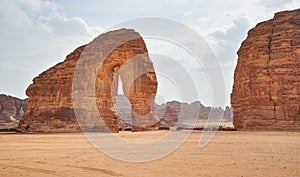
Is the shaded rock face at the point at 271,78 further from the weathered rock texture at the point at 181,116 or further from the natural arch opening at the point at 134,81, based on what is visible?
the weathered rock texture at the point at 181,116

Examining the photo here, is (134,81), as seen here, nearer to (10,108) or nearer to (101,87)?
(101,87)

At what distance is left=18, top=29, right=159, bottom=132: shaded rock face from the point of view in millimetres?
36094

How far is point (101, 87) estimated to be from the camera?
38906 millimetres

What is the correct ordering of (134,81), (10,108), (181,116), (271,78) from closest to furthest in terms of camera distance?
(271,78) → (134,81) → (181,116) → (10,108)

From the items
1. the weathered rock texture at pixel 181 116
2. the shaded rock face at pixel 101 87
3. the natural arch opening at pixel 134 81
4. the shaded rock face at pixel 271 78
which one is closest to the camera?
the shaded rock face at pixel 271 78

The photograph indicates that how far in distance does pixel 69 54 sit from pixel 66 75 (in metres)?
3.58

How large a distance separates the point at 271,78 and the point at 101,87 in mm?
17626

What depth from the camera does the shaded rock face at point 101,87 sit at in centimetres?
3609

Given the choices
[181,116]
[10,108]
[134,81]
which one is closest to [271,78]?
[134,81]

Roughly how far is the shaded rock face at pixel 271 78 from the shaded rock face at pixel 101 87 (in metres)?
12.9

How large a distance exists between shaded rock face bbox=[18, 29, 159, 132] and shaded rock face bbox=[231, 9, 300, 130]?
1294 centimetres

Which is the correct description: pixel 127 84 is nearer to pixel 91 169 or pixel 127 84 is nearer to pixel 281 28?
pixel 281 28

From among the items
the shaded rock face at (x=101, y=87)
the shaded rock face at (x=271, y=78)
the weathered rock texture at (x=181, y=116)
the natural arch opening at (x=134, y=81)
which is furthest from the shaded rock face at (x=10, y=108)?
the shaded rock face at (x=271, y=78)

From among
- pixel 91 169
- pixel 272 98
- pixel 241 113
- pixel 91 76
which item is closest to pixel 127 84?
pixel 91 76
